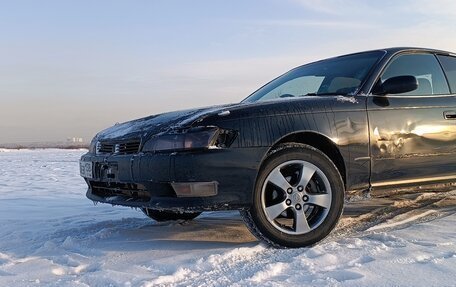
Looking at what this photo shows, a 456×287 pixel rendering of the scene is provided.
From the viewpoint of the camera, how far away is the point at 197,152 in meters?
Result: 3.16

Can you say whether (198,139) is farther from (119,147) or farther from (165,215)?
(165,215)

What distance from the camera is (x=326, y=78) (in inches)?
173

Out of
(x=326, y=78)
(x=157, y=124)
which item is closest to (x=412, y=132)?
(x=326, y=78)

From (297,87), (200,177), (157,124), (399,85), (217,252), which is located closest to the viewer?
(200,177)

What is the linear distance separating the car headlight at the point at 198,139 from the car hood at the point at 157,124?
10 centimetres

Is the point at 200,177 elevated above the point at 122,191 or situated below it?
above

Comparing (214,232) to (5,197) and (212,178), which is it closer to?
(212,178)

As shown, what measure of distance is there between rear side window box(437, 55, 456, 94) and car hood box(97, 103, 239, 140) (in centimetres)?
212

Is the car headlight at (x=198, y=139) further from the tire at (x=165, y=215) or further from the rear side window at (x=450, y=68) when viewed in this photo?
the rear side window at (x=450, y=68)

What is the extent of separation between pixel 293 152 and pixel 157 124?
40.3 inches

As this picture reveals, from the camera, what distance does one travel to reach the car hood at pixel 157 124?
133 inches

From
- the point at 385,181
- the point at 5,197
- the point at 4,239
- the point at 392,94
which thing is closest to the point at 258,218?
the point at 385,181

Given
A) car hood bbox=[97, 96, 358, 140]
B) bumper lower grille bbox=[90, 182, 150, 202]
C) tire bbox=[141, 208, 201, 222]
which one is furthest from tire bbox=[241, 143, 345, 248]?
tire bbox=[141, 208, 201, 222]

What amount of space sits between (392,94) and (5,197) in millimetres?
5195
